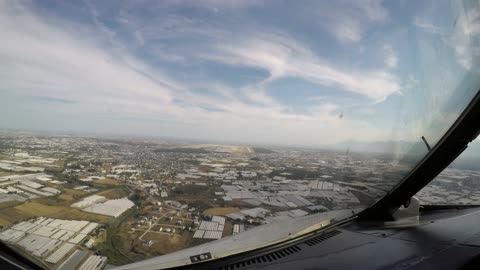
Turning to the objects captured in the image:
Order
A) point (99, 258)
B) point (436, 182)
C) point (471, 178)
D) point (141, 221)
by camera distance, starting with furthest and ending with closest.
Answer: point (471, 178), point (436, 182), point (141, 221), point (99, 258)

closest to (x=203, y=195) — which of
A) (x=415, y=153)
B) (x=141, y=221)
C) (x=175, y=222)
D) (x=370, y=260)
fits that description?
(x=175, y=222)

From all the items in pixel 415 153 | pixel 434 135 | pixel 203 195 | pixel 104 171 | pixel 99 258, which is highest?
pixel 434 135

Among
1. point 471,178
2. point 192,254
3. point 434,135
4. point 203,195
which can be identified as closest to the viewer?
point 192,254

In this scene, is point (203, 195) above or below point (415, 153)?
below

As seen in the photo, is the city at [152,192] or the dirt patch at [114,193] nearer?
the city at [152,192]

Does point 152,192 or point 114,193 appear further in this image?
point 152,192

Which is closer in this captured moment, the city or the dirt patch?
the city

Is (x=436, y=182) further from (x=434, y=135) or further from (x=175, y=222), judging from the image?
(x=175, y=222)

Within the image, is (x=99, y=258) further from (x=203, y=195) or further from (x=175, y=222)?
(x=203, y=195)

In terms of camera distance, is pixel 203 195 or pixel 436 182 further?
pixel 436 182
